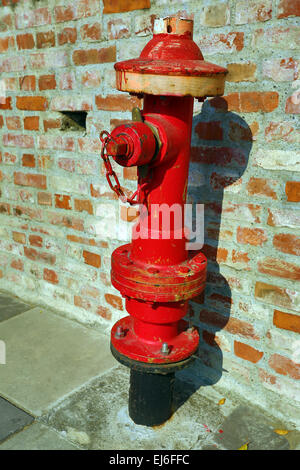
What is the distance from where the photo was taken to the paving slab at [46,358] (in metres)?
2.00

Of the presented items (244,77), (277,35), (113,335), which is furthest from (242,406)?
(277,35)

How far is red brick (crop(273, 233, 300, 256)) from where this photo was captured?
1665 mm

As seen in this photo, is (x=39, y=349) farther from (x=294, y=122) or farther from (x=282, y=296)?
(x=294, y=122)

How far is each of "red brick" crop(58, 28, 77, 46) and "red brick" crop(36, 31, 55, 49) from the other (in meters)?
0.06

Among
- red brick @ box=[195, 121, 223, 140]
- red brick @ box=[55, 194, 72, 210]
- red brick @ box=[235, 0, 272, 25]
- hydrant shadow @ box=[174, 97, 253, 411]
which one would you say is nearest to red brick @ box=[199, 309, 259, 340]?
hydrant shadow @ box=[174, 97, 253, 411]

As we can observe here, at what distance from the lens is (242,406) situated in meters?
1.94

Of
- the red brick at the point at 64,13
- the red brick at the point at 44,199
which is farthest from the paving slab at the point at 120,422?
the red brick at the point at 64,13

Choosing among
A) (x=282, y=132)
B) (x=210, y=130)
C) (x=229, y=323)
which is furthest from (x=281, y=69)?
(x=229, y=323)

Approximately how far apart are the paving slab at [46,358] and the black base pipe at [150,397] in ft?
1.34

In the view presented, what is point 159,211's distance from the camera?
1462 millimetres

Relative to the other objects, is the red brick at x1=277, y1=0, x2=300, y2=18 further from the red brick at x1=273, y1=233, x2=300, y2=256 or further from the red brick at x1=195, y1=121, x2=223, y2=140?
the red brick at x1=273, y1=233, x2=300, y2=256

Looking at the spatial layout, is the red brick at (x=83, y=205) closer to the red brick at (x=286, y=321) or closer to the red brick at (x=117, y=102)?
the red brick at (x=117, y=102)

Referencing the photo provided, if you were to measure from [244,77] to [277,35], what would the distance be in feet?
0.61

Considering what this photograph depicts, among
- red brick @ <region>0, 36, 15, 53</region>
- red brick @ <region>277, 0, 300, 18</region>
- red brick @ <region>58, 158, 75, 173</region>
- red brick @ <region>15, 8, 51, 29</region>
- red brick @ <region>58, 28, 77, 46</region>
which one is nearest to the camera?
red brick @ <region>277, 0, 300, 18</region>
